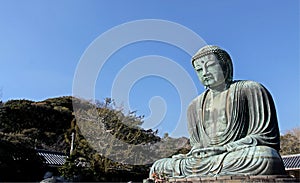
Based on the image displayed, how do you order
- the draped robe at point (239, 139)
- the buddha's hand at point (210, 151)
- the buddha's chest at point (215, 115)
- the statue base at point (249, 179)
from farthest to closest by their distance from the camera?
the buddha's chest at point (215, 115) → the buddha's hand at point (210, 151) → the draped robe at point (239, 139) → the statue base at point (249, 179)

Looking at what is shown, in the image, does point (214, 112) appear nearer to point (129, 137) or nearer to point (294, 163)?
point (129, 137)

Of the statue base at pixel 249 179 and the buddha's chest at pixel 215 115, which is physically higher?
the buddha's chest at pixel 215 115

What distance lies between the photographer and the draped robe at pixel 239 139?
5621mm

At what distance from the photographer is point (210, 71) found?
7.42 metres

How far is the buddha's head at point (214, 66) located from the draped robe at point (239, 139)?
29 cm

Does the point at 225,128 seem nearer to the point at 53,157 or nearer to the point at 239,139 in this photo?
the point at 239,139

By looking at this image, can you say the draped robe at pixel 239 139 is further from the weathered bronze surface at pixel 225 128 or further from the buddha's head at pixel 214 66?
the buddha's head at pixel 214 66

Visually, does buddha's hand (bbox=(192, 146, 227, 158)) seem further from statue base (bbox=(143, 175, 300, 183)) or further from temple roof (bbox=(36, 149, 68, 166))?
temple roof (bbox=(36, 149, 68, 166))

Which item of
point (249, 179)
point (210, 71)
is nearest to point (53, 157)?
point (210, 71)

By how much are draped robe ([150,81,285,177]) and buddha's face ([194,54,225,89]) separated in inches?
11.4

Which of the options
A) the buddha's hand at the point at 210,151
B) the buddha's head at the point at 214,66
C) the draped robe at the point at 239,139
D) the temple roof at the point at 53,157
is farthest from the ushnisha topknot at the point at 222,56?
the temple roof at the point at 53,157

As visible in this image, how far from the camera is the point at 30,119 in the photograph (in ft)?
82.6

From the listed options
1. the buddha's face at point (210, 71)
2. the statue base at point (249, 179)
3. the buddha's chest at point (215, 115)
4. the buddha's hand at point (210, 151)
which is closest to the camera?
the statue base at point (249, 179)

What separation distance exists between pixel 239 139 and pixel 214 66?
5.83 feet
